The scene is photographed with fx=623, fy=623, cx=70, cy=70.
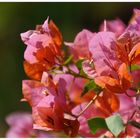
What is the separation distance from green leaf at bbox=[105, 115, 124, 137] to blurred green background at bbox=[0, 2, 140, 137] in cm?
272

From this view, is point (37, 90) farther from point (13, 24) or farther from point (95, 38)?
point (13, 24)

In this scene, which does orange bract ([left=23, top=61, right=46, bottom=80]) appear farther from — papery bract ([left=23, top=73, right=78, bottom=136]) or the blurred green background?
the blurred green background

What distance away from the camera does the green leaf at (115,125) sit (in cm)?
74

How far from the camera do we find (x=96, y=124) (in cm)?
79

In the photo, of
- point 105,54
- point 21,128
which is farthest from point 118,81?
point 21,128

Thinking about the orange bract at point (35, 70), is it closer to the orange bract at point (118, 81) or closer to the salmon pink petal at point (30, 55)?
the salmon pink petal at point (30, 55)

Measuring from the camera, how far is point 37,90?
83 centimetres

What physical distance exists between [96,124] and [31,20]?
9.76ft

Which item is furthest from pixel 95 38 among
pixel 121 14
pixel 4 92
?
pixel 121 14

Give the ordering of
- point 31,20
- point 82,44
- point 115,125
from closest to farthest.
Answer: point 115,125 < point 82,44 < point 31,20

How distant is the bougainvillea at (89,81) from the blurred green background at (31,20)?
2611mm

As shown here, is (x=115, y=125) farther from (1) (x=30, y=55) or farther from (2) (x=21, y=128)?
(2) (x=21, y=128)

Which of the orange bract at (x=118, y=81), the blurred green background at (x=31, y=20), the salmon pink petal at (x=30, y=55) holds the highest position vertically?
the salmon pink petal at (x=30, y=55)

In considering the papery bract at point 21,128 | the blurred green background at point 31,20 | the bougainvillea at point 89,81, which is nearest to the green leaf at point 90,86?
the bougainvillea at point 89,81
